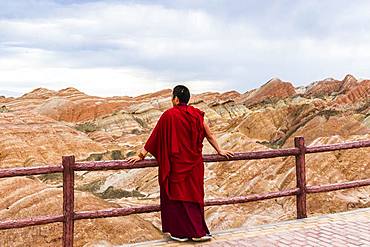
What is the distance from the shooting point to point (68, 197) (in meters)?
6.10

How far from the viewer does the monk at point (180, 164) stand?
6.05m

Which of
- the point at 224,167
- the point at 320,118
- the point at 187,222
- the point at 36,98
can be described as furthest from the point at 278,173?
the point at 36,98

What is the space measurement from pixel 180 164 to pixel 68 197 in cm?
136

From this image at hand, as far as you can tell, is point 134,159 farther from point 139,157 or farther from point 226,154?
point 226,154

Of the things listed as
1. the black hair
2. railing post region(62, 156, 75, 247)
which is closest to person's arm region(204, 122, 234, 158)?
the black hair

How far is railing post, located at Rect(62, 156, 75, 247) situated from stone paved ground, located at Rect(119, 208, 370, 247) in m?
0.79

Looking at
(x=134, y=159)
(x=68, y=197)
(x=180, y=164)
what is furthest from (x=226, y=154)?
(x=68, y=197)

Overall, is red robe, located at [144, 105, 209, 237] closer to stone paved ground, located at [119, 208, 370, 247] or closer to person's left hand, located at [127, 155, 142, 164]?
person's left hand, located at [127, 155, 142, 164]

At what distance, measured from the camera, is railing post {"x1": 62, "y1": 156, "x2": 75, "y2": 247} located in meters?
6.09

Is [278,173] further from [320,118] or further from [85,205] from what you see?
[320,118]

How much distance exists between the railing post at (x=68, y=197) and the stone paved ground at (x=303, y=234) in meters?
0.79

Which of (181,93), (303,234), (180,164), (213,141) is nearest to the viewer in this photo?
(180,164)

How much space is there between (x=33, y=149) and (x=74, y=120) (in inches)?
1567

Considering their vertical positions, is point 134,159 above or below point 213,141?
below
